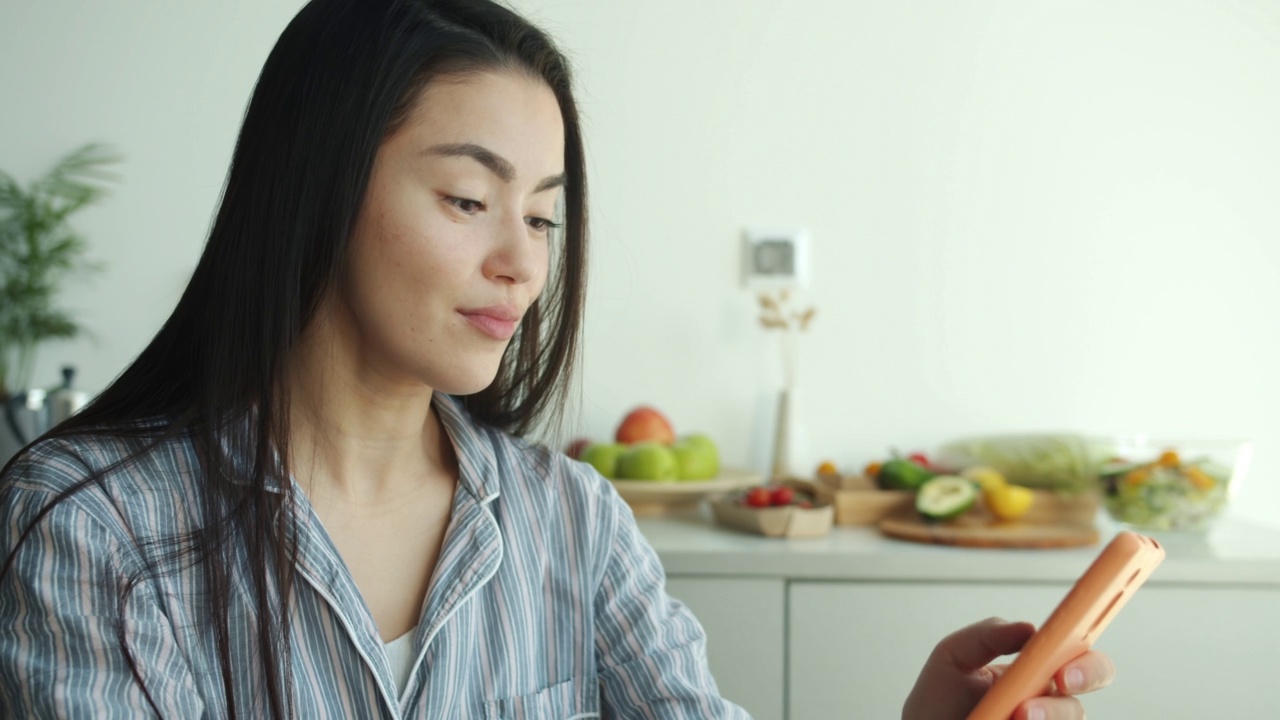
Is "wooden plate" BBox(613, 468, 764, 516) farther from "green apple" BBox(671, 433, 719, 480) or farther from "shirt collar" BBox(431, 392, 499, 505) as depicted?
"shirt collar" BBox(431, 392, 499, 505)

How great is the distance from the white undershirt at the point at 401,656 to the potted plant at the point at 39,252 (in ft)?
4.75

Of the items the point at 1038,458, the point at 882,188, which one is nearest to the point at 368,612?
the point at 1038,458

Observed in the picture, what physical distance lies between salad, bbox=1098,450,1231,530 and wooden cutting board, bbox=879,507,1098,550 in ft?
0.28

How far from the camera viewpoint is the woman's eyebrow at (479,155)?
86 centimetres

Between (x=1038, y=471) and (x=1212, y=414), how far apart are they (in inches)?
18.1

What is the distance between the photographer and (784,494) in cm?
172

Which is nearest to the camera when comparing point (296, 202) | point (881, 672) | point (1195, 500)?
point (296, 202)

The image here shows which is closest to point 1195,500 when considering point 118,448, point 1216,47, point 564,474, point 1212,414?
point 1212,414

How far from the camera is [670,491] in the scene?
183 centimetres

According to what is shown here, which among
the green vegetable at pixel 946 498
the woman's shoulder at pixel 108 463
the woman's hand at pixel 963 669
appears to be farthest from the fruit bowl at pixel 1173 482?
the woman's shoulder at pixel 108 463

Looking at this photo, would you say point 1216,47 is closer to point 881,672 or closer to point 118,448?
point 881,672

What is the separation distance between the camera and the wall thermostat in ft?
6.88

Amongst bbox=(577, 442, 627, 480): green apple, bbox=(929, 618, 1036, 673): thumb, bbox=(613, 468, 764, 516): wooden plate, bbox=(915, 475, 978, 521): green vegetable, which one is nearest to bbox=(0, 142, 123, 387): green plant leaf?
bbox=(577, 442, 627, 480): green apple

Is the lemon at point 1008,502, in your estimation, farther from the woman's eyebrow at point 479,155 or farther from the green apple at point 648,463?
the woman's eyebrow at point 479,155
